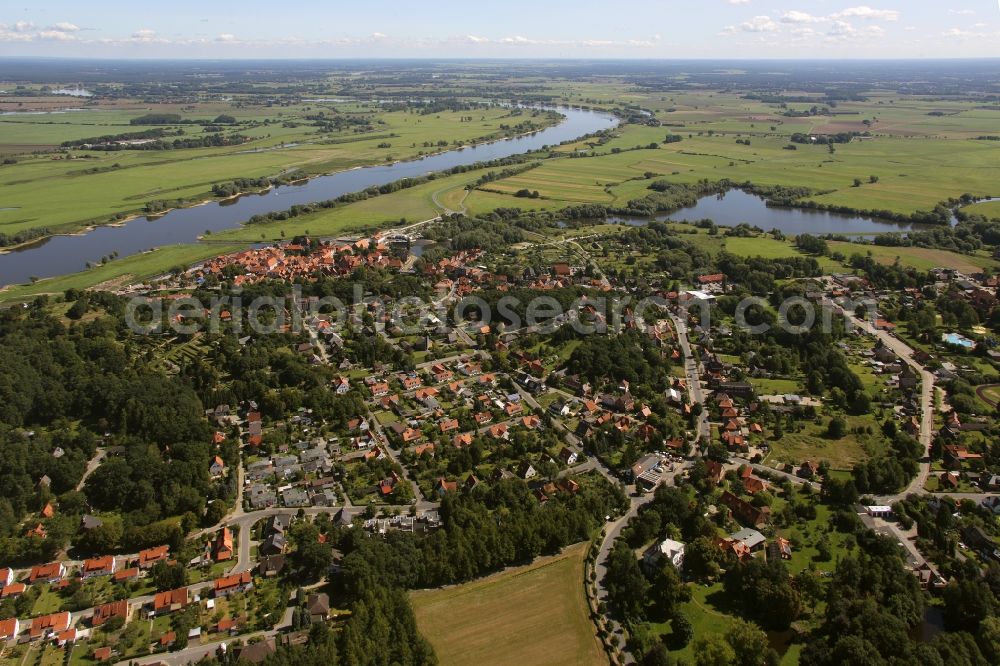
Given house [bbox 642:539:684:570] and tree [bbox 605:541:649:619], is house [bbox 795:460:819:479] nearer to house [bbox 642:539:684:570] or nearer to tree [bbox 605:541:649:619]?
house [bbox 642:539:684:570]

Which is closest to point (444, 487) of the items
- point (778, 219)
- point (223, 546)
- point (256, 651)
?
point (223, 546)

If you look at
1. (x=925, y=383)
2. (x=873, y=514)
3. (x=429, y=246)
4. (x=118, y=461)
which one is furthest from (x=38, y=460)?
(x=925, y=383)

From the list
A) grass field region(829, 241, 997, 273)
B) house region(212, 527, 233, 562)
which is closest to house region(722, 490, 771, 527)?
house region(212, 527, 233, 562)

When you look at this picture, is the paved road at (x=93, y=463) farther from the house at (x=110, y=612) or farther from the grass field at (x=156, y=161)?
the grass field at (x=156, y=161)

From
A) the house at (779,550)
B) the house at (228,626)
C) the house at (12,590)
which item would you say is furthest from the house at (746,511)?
the house at (12,590)

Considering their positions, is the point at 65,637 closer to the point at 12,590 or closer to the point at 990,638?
the point at 12,590
